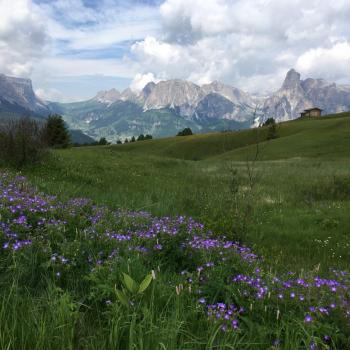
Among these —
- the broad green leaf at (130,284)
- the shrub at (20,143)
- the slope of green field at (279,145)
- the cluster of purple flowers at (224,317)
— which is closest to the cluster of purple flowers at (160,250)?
the cluster of purple flowers at (224,317)

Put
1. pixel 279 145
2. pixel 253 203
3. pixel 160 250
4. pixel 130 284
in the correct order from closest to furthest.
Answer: pixel 130 284 < pixel 160 250 < pixel 253 203 < pixel 279 145

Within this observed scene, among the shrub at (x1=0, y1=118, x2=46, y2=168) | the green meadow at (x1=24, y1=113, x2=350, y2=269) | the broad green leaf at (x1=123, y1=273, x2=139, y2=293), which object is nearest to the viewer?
the broad green leaf at (x1=123, y1=273, x2=139, y2=293)

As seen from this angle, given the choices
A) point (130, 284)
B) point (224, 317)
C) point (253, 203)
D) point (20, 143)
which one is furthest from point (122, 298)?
point (20, 143)

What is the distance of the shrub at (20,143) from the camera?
15414 mm

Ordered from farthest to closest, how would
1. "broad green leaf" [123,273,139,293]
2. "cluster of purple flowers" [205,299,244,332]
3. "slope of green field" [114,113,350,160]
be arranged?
"slope of green field" [114,113,350,160] < "broad green leaf" [123,273,139,293] < "cluster of purple flowers" [205,299,244,332]

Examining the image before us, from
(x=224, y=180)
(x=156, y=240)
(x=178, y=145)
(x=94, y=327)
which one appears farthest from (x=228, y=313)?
(x=178, y=145)

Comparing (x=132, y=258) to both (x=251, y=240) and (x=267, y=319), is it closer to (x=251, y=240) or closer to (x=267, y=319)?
(x=267, y=319)

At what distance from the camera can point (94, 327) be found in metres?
3.43

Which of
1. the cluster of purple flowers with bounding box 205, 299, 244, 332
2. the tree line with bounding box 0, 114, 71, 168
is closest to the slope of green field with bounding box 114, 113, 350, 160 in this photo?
the tree line with bounding box 0, 114, 71, 168

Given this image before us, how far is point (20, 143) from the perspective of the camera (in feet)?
51.1

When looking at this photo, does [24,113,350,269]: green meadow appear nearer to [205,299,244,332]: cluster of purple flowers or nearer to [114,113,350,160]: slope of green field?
[205,299,244,332]: cluster of purple flowers

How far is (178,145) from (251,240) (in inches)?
3612

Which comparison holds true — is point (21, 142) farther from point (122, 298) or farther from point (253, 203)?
point (122, 298)

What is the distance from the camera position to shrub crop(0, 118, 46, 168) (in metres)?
15.4
